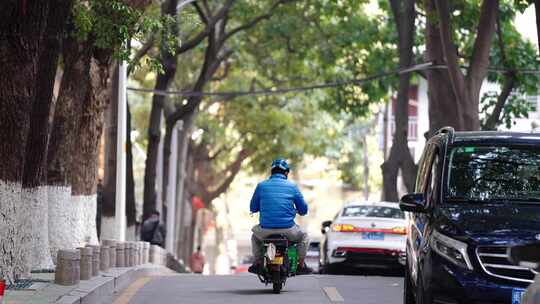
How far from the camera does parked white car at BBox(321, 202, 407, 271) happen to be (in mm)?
22594

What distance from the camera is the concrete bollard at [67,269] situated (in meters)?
15.1

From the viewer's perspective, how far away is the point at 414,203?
38.0 feet

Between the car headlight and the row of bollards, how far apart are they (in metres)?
5.68

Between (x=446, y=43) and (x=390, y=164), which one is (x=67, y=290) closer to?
(x=446, y=43)

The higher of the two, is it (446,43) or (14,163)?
(446,43)

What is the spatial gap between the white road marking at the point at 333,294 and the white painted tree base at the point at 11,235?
3.75 meters

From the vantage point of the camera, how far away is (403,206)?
11.7 m

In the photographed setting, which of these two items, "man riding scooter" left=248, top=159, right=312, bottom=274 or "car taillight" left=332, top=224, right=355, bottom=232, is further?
"car taillight" left=332, top=224, right=355, bottom=232

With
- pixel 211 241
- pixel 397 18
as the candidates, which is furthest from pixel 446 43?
pixel 211 241

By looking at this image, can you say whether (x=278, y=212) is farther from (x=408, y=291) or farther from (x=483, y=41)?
(x=483, y=41)

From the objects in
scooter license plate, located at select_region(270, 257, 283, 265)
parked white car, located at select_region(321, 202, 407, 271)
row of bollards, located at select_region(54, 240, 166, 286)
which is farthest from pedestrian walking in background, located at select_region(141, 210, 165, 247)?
scooter license plate, located at select_region(270, 257, 283, 265)

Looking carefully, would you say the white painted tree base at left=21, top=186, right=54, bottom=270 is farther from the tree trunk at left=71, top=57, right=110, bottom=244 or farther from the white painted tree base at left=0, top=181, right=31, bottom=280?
the tree trunk at left=71, top=57, right=110, bottom=244

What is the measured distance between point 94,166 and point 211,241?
247 ft

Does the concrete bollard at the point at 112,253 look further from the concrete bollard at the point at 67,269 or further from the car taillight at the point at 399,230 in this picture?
the car taillight at the point at 399,230
